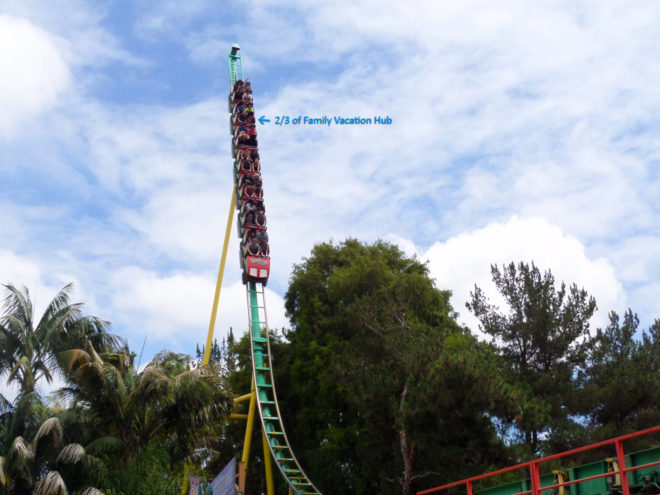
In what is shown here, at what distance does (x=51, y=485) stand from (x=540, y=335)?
16508mm

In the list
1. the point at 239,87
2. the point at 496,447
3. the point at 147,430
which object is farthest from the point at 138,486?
the point at 239,87

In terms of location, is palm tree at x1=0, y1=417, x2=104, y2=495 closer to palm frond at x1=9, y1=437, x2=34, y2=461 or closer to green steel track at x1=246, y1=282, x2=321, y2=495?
palm frond at x1=9, y1=437, x2=34, y2=461

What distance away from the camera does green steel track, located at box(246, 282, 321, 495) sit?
2348 cm

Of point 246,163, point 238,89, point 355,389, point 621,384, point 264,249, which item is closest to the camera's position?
point 621,384

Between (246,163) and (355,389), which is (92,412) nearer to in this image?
(355,389)

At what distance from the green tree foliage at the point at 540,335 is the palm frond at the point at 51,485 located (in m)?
14.1

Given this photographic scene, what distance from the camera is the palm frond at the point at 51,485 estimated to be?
13.5m

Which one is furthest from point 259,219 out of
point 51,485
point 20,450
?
point 51,485

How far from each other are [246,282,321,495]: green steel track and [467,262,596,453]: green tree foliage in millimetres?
7447

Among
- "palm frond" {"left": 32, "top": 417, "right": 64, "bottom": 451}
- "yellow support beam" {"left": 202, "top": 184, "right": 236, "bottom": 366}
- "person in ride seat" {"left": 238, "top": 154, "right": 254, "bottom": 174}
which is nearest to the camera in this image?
"palm frond" {"left": 32, "top": 417, "right": 64, "bottom": 451}

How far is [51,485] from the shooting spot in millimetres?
13633

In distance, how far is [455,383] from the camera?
66.0ft

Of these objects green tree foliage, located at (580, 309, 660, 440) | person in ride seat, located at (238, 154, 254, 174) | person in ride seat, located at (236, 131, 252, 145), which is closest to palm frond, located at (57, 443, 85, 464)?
green tree foliage, located at (580, 309, 660, 440)

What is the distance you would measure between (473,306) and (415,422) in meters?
6.89
